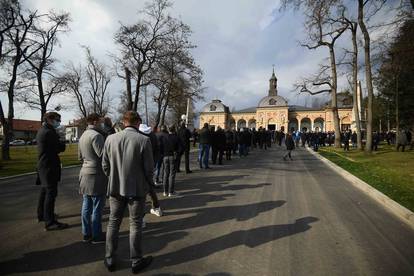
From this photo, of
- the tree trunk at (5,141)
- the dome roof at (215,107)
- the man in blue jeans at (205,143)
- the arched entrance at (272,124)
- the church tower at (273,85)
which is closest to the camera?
the man in blue jeans at (205,143)

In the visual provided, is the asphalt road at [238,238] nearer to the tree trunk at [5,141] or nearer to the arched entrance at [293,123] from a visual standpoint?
the tree trunk at [5,141]

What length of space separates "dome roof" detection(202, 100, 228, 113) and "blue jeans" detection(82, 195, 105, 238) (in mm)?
96688

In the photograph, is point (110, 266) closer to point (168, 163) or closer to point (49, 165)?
point (49, 165)

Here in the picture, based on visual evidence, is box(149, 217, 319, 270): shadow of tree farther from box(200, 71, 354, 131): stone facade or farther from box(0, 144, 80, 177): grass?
box(200, 71, 354, 131): stone facade

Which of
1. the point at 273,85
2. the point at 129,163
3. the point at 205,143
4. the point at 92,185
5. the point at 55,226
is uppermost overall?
the point at 273,85

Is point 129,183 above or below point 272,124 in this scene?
below

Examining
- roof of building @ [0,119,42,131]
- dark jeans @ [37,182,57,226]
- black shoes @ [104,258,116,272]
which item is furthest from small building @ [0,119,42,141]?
black shoes @ [104,258,116,272]

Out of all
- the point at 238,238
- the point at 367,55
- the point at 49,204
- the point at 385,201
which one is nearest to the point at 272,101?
the point at 367,55

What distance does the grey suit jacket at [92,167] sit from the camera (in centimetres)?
537

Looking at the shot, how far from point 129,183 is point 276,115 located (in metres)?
91.6

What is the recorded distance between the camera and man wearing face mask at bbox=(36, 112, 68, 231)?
6.12 meters

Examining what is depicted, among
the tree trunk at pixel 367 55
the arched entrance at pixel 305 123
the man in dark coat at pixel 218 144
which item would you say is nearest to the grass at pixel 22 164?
the man in dark coat at pixel 218 144

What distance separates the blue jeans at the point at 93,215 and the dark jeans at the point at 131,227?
1012mm

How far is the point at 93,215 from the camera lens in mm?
5430
